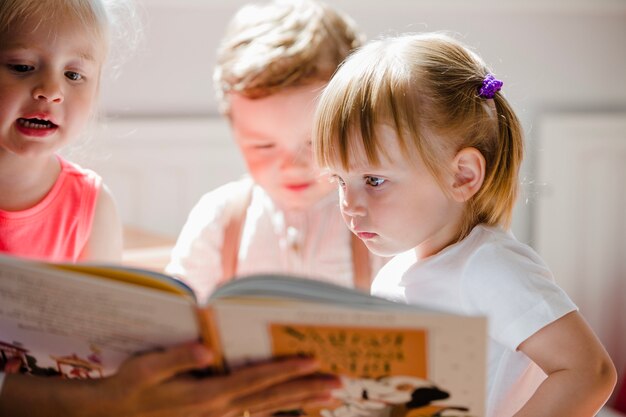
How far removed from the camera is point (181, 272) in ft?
4.83

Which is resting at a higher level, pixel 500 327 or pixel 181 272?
pixel 181 272

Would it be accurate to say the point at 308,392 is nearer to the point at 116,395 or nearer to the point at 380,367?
the point at 380,367

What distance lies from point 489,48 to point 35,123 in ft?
5.24

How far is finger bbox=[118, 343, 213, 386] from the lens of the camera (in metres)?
0.79

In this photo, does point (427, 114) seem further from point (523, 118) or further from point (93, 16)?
point (523, 118)

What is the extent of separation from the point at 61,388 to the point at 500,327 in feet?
1.53

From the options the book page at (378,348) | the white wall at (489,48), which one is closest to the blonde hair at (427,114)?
the book page at (378,348)

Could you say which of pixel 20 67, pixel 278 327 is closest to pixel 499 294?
pixel 278 327

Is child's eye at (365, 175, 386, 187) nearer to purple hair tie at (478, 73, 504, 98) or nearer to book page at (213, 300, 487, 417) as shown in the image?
purple hair tie at (478, 73, 504, 98)

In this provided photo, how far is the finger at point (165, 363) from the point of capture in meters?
0.79

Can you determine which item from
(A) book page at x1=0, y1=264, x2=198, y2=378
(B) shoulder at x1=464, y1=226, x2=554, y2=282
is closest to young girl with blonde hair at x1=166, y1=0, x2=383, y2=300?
(B) shoulder at x1=464, y1=226, x2=554, y2=282

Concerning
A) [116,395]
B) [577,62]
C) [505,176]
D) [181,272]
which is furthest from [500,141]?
[577,62]

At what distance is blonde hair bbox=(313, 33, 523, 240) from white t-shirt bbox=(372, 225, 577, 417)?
0.20 ft

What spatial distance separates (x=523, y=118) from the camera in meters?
2.28
